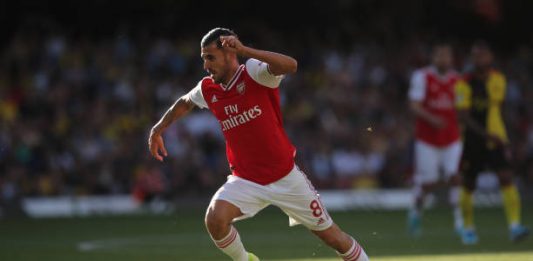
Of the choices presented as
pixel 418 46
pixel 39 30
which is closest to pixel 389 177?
pixel 418 46

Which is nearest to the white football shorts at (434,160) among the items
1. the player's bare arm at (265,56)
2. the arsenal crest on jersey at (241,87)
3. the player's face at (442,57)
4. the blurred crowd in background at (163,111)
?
the player's face at (442,57)

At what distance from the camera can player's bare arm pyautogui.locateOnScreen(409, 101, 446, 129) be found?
52.9 ft

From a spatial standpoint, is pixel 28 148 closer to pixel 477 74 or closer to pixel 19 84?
pixel 19 84

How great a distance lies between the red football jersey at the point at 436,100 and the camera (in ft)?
54.0

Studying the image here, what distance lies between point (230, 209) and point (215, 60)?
1274 mm

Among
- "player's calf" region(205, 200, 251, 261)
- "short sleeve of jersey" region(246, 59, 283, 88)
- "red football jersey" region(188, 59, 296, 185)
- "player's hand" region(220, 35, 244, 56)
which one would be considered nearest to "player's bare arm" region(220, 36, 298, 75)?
"player's hand" region(220, 35, 244, 56)

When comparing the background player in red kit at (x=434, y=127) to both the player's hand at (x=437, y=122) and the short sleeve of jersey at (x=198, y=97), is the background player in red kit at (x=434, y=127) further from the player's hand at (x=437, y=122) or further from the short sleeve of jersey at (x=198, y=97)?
the short sleeve of jersey at (x=198, y=97)

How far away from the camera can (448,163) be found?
16.7 metres

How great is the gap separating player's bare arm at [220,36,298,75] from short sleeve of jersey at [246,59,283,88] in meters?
0.11

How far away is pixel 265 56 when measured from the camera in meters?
9.09

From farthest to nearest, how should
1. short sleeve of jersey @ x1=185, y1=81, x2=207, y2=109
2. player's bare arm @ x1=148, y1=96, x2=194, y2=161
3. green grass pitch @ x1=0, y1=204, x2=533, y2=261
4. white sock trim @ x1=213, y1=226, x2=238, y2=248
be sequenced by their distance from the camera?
green grass pitch @ x1=0, y1=204, x2=533, y2=261, player's bare arm @ x1=148, y1=96, x2=194, y2=161, short sleeve of jersey @ x1=185, y1=81, x2=207, y2=109, white sock trim @ x1=213, y1=226, x2=238, y2=248

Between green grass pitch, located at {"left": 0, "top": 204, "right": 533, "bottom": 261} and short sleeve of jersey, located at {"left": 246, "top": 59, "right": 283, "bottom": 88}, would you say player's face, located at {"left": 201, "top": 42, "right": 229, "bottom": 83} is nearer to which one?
short sleeve of jersey, located at {"left": 246, "top": 59, "right": 283, "bottom": 88}

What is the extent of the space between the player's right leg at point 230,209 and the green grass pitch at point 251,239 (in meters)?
2.98

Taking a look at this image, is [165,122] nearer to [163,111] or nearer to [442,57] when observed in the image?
[442,57]
